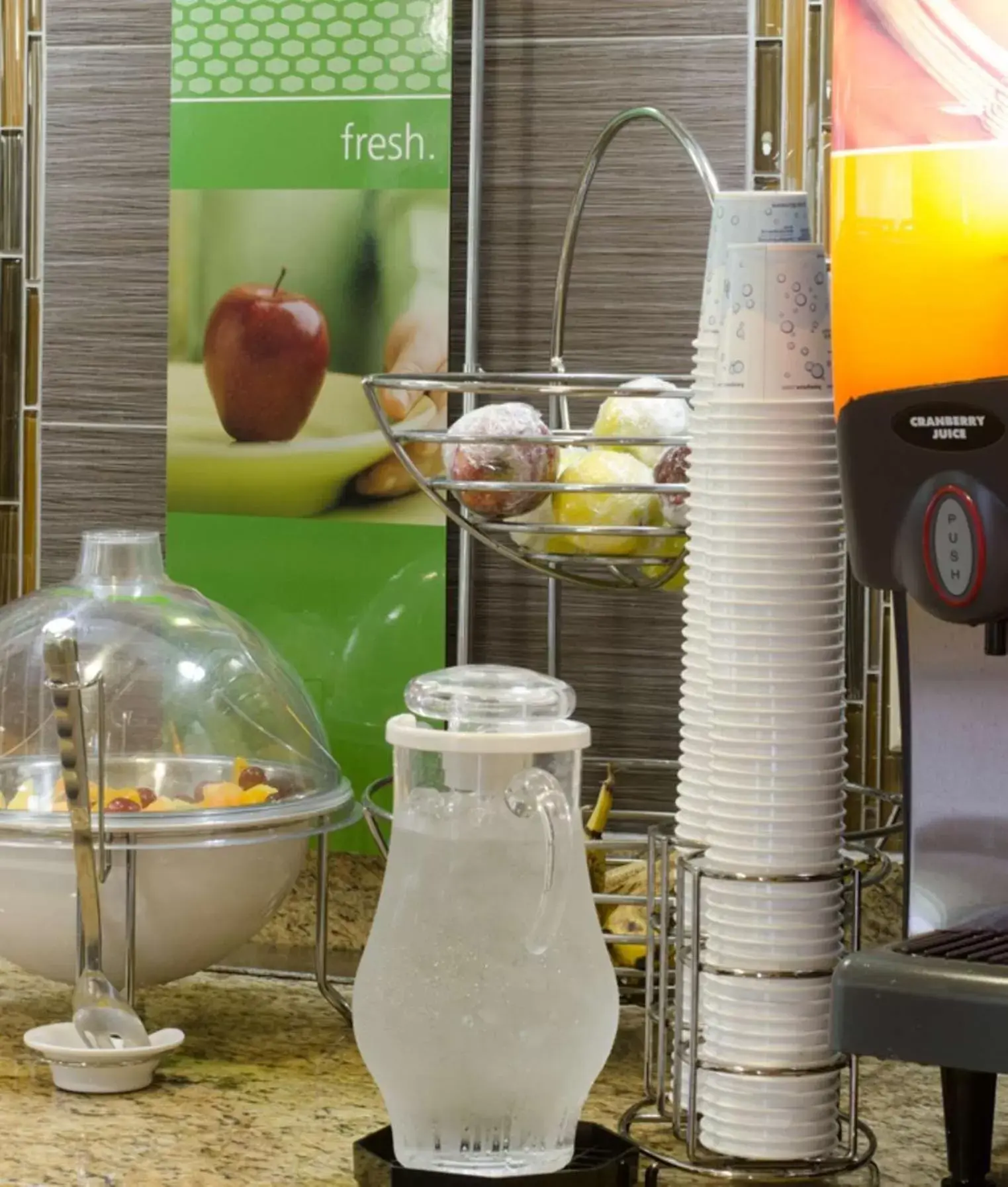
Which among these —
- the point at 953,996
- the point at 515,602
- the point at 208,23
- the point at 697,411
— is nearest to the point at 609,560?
the point at 697,411

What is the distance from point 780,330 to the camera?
2.95ft

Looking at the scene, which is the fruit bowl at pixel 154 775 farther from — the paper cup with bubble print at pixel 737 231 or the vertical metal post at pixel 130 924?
the paper cup with bubble print at pixel 737 231

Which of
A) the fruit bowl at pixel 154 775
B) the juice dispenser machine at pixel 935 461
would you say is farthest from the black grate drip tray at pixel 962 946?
the fruit bowl at pixel 154 775

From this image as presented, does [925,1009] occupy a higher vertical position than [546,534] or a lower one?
lower

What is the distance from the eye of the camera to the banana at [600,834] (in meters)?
1.16

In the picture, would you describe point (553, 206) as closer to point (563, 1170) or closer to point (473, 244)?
point (473, 244)

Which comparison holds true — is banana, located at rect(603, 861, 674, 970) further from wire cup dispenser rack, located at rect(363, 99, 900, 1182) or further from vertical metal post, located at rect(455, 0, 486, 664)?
vertical metal post, located at rect(455, 0, 486, 664)

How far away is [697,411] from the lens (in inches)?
36.3

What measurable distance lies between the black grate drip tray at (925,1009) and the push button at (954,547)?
0.48ft

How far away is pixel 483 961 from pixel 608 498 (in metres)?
0.30

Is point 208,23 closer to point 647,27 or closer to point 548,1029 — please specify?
point 647,27

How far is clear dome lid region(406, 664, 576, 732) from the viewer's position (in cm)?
86

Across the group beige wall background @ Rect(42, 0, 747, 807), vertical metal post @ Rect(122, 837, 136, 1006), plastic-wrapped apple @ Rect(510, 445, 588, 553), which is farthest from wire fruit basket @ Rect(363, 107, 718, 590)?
vertical metal post @ Rect(122, 837, 136, 1006)

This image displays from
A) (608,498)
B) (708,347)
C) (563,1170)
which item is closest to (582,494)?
(608,498)
